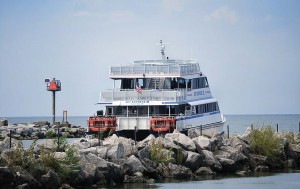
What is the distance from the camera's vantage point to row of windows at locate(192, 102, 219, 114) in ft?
192

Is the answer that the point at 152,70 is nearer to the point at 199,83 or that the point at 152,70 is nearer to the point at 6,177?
the point at 199,83

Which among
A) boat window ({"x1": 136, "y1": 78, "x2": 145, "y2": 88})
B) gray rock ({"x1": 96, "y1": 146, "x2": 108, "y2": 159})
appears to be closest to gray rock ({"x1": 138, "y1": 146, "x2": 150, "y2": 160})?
gray rock ({"x1": 96, "y1": 146, "x2": 108, "y2": 159})

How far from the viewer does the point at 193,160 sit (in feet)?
143

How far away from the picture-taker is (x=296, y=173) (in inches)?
1823

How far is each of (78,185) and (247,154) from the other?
480 inches

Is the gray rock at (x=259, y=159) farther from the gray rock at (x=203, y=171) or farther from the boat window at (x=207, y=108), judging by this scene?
the boat window at (x=207, y=108)

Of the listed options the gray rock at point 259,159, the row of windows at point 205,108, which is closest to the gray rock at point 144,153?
the gray rock at point 259,159

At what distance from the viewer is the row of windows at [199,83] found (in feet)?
195

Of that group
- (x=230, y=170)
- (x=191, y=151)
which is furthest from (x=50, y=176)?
(x=230, y=170)

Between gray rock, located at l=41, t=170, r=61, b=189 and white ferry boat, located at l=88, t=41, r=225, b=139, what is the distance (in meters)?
17.4

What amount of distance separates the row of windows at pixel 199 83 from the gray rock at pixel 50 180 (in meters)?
24.3

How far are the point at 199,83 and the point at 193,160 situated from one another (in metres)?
17.2

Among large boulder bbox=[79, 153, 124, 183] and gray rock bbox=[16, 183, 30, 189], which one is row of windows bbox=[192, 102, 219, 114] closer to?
large boulder bbox=[79, 153, 124, 183]

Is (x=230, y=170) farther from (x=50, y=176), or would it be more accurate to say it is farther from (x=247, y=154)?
(x=50, y=176)
